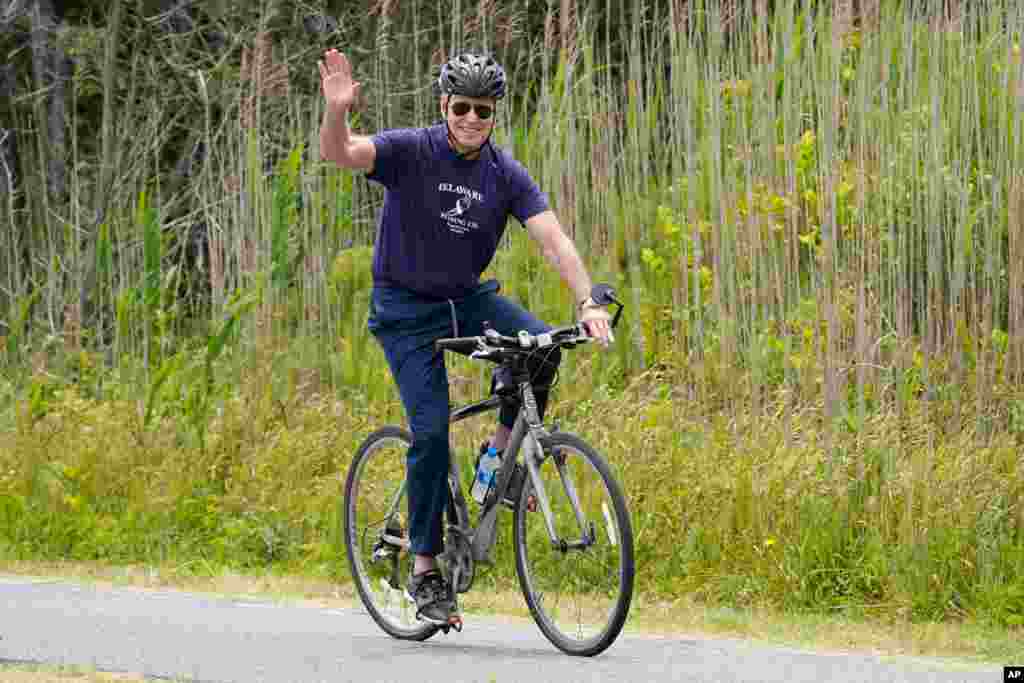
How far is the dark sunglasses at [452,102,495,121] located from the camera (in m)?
6.59

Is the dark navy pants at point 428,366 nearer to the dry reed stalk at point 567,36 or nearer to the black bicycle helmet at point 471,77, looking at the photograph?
the black bicycle helmet at point 471,77

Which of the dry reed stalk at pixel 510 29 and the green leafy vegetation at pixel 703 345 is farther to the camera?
the dry reed stalk at pixel 510 29

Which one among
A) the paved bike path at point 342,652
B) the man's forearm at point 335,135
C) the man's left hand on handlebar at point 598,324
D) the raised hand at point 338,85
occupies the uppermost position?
the raised hand at point 338,85

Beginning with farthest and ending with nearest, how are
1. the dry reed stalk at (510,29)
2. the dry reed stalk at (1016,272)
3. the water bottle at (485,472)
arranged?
the dry reed stalk at (510,29)
the dry reed stalk at (1016,272)
the water bottle at (485,472)

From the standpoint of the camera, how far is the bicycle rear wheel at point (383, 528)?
7227 mm

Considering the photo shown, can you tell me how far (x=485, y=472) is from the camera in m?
6.79

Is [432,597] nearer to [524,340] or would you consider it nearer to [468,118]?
[524,340]

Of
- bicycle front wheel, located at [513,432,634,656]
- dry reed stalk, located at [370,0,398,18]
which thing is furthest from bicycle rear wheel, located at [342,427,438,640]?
dry reed stalk, located at [370,0,398,18]

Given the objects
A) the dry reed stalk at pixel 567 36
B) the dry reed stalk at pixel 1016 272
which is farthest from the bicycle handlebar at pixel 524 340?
the dry reed stalk at pixel 567 36

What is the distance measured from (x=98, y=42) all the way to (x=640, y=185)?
19.8 ft

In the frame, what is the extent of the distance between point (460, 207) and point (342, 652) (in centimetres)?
172

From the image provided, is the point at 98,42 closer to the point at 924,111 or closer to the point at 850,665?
the point at 924,111

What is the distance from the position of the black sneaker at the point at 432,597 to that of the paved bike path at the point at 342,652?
0.48ft

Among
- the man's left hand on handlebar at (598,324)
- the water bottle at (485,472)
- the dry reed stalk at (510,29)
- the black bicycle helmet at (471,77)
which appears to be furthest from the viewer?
the dry reed stalk at (510,29)
